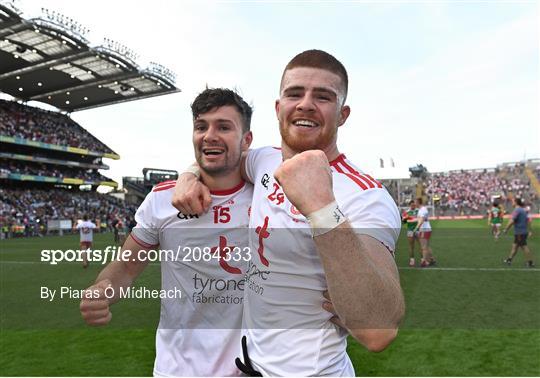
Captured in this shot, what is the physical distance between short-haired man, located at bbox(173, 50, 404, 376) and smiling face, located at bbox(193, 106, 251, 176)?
1.74ft

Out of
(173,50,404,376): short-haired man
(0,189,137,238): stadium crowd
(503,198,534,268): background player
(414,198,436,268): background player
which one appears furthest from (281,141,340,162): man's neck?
(0,189,137,238): stadium crowd

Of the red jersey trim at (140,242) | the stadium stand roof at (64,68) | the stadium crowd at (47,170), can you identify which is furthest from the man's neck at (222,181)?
the stadium crowd at (47,170)

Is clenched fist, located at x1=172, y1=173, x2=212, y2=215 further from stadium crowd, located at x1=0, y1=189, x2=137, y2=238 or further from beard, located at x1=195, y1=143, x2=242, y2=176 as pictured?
stadium crowd, located at x1=0, y1=189, x2=137, y2=238

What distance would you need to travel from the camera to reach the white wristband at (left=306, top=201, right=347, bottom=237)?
1.26m

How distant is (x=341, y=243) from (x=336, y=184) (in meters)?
0.47

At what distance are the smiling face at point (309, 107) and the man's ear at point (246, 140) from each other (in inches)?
32.3

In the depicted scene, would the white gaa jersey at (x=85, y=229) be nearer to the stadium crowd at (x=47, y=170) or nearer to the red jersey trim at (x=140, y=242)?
the red jersey trim at (x=140, y=242)

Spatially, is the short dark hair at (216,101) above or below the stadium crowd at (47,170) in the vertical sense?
below

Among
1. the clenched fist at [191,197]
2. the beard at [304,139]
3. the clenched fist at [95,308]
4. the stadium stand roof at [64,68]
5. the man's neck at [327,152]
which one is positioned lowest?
the clenched fist at [95,308]

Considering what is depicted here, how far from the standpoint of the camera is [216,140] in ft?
7.73

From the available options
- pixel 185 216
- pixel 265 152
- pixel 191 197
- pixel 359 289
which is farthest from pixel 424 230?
pixel 359 289

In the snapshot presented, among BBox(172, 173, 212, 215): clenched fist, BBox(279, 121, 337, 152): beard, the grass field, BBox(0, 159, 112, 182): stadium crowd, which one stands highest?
BBox(0, 159, 112, 182): stadium crowd

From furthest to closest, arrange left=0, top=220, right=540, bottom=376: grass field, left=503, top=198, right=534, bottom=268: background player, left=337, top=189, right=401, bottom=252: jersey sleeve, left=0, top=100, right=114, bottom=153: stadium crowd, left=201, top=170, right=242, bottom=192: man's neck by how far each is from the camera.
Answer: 1. left=0, top=100, right=114, bottom=153: stadium crowd
2. left=503, top=198, right=534, bottom=268: background player
3. left=0, top=220, right=540, bottom=376: grass field
4. left=201, top=170, right=242, bottom=192: man's neck
5. left=337, top=189, right=401, bottom=252: jersey sleeve

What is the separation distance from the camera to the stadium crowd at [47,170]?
41.6m
